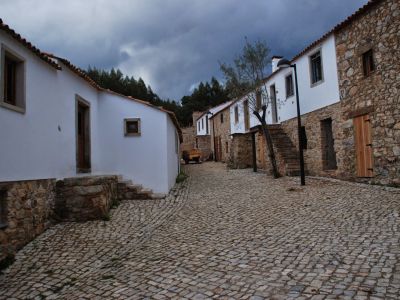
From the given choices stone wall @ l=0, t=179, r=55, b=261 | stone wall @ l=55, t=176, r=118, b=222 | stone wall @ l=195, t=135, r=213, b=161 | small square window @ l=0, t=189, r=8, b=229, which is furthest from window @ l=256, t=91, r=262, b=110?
stone wall @ l=195, t=135, r=213, b=161

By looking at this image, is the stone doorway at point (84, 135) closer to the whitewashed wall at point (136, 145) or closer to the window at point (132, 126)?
the whitewashed wall at point (136, 145)

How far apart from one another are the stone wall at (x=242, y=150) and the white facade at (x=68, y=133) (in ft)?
31.3

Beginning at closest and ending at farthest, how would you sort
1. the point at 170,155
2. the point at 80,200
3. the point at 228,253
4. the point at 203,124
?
1. the point at 228,253
2. the point at 80,200
3. the point at 170,155
4. the point at 203,124

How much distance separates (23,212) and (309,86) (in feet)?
37.5

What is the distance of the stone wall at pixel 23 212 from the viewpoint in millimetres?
5863

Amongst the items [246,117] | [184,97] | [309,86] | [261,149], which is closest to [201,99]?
[184,97]

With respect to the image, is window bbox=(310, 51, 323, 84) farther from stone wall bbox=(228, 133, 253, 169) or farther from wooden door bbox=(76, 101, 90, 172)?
wooden door bbox=(76, 101, 90, 172)

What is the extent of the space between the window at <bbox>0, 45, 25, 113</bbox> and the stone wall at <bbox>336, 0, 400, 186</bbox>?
9.51 metres

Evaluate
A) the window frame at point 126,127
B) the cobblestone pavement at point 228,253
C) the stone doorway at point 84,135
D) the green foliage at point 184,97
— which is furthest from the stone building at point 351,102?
the green foliage at point 184,97

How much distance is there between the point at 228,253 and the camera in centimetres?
522

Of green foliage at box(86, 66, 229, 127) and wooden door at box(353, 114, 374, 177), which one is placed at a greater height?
green foliage at box(86, 66, 229, 127)

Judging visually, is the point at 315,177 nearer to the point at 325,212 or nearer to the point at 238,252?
the point at 325,212

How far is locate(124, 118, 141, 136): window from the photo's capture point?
1100cm

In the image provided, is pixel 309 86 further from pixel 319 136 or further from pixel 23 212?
pixel 23 212
